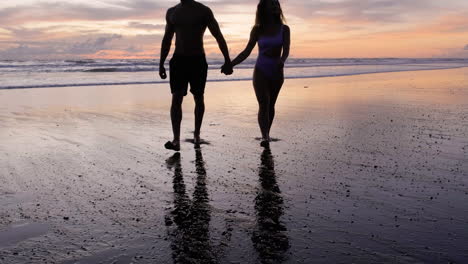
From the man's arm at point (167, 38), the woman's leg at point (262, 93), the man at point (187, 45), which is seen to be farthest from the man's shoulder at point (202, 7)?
the woman's leg at point (262, 93)

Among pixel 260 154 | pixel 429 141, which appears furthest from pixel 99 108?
pixel 429 141

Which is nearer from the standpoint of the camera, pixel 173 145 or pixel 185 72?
pixel 173 145

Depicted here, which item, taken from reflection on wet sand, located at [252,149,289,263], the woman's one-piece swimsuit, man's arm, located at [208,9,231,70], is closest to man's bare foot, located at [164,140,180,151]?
man's arm, located at [208,9,231,70]

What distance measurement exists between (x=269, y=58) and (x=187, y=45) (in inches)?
43.8

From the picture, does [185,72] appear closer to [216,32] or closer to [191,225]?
[216,32]

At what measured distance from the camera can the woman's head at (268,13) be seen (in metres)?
5.30

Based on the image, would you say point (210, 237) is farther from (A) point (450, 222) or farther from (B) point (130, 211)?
(A) point (450, 222)

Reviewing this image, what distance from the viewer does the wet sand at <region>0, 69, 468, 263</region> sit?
85.2 inches

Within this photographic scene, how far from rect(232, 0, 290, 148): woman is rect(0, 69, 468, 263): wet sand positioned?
534 mm

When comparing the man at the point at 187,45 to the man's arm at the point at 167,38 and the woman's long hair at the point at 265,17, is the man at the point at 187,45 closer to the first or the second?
the man's arm at the point at 167,38

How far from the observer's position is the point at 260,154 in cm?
460

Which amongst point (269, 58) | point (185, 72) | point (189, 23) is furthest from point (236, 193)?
point (269, 58)

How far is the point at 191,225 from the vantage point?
250 centimetres

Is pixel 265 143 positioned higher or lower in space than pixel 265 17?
lower
